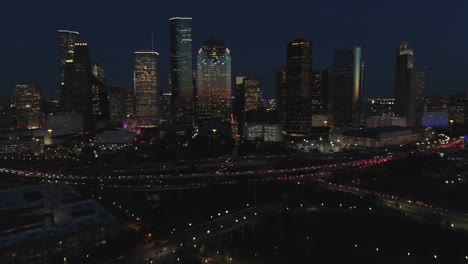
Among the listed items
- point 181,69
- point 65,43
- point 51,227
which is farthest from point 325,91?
point 51,227

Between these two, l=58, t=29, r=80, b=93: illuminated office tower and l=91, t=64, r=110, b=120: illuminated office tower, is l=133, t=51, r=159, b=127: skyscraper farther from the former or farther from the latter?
l=58, t=29, r=80, b=93: illuminated office tower

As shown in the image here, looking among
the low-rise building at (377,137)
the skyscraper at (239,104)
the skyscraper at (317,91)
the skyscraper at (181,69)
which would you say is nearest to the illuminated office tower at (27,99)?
the skyscraper at (181,69)

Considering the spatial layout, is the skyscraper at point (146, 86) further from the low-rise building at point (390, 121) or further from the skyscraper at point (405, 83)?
the skyscraper at point (405, 83)

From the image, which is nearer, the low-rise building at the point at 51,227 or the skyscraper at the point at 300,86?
the low-rise building at the point at 51,227

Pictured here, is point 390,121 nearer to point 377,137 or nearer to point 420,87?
point 377,137

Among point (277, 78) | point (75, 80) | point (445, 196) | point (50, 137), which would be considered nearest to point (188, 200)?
point (445, 196)

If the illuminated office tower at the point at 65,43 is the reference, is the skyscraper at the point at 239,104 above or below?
below

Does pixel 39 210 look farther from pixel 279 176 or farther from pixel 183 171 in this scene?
pixel 279 176
